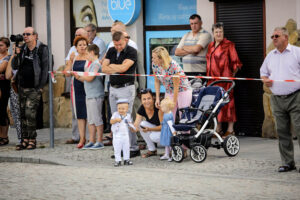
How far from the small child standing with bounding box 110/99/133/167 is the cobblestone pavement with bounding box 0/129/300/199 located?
0.23 metres

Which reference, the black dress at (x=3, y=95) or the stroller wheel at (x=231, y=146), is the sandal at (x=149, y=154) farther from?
the black dress at (x=3, y=95)

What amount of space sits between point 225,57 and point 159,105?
8.01 ft

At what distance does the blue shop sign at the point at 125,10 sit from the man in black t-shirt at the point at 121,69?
3.34 metres

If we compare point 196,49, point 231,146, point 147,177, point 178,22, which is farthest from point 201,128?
point 178,22

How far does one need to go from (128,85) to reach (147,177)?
271 cm

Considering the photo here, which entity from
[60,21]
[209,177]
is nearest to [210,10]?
[60,21]

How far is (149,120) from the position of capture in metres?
11.6

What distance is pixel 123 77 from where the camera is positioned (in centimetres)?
1209

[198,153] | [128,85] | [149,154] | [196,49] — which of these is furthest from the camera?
[196,49]

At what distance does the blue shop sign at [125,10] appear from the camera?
606 inches

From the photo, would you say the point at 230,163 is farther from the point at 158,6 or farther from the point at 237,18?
the point at 158,6

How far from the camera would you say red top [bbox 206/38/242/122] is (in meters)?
13.5

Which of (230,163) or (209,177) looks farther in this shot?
(230,163)

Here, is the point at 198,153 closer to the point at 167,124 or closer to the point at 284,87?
the point at 167,124
